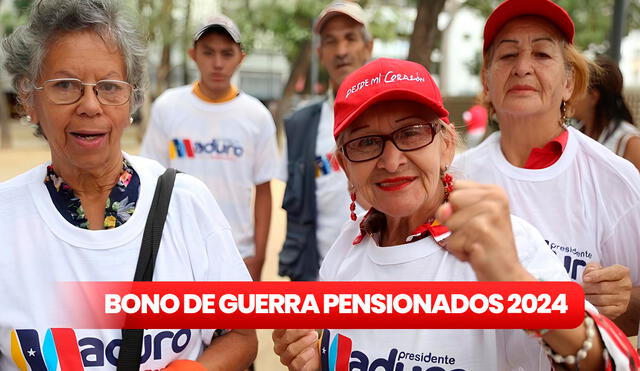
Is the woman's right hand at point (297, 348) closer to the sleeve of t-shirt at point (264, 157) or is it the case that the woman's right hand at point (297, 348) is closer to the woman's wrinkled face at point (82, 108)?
the woman's wrinkled face at point (82, 108)

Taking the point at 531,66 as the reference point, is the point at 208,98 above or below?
above

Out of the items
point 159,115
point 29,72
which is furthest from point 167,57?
point 29,72

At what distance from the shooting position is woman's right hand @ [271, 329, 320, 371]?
5.76ft

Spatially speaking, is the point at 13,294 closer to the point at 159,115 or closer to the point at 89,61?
the point at 89,61

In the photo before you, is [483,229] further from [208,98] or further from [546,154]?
[208,98]

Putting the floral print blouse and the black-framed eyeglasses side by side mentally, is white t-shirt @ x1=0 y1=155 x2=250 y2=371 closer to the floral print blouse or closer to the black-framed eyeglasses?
the floral print blouse

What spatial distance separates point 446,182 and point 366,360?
0.54 metres

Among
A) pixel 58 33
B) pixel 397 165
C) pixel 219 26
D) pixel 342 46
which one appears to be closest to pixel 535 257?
pixel 397 165

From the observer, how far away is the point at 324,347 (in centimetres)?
182

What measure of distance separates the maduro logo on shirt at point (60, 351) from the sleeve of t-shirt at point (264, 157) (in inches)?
101

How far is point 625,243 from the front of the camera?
2072 mm

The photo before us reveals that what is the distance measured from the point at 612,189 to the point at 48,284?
69.6 inches

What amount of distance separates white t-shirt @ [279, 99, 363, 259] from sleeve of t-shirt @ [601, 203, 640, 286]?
5.87ft

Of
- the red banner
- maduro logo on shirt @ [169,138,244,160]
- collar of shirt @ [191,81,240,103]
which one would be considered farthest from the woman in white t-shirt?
the red banner
